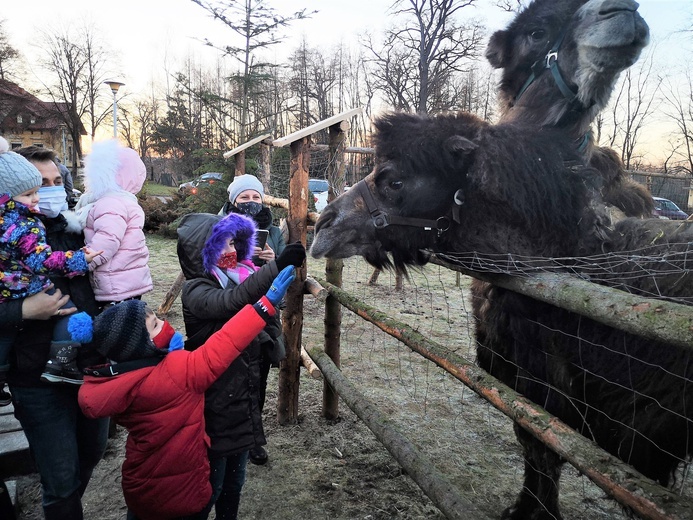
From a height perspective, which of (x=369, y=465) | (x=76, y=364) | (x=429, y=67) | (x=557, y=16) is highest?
(x=429, y=67)

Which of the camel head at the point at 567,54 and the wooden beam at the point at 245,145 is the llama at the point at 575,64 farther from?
the wooden beam at the point at 245,145

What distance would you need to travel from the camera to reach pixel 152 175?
49.5m

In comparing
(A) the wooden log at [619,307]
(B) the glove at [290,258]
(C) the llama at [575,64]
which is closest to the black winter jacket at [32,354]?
(B) the glove at [290,258]

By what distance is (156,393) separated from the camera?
1.98 metres

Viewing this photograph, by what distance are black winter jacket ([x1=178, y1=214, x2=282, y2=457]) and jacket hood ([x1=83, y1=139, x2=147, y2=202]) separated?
46 cm

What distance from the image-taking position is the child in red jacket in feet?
6.32

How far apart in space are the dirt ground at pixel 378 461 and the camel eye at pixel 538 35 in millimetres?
1458

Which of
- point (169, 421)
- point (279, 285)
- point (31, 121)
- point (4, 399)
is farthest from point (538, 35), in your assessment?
point (31, 121)

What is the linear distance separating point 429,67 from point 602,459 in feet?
58.4

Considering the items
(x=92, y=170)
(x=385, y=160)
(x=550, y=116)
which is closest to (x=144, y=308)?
(x=92, y=170)

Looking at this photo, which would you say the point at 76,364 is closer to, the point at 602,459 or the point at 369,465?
the point at 602,459

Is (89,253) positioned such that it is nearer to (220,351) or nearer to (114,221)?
(114,221)

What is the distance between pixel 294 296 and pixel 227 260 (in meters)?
1.52

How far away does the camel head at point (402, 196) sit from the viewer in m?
2.22
